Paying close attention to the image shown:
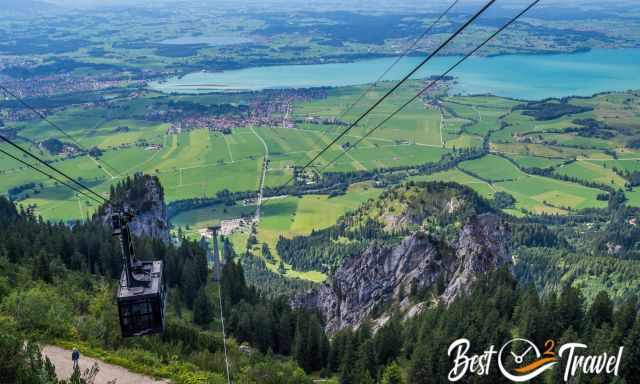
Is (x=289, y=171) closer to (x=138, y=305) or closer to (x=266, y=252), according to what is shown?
(x=266, y=252)

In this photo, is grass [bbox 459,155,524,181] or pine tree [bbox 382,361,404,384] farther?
grass [bbox 459,155,524,181]

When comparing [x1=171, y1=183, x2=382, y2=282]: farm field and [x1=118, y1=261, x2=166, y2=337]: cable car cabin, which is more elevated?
[x1=118, y1=261, x2=166, y2=337]: cable car cabin

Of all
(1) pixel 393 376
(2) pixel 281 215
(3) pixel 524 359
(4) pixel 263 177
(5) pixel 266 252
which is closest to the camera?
(3) pixel 524 359

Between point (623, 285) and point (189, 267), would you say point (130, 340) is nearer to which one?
point (189, 267)

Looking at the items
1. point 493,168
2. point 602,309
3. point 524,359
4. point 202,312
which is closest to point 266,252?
point 202,312

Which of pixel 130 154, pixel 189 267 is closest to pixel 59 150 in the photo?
pixel 130 154

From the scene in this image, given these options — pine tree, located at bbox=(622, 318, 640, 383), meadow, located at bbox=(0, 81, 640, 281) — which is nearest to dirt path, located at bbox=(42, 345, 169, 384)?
pine tree, located at bbox=(622, 318, 640, 383)

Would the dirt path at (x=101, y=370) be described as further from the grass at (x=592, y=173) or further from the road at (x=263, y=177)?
the grass at (x=592, y=173)

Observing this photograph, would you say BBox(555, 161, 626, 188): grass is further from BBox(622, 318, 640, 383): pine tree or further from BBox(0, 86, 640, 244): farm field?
BBox(622, 318, 640, 383): pine tree
